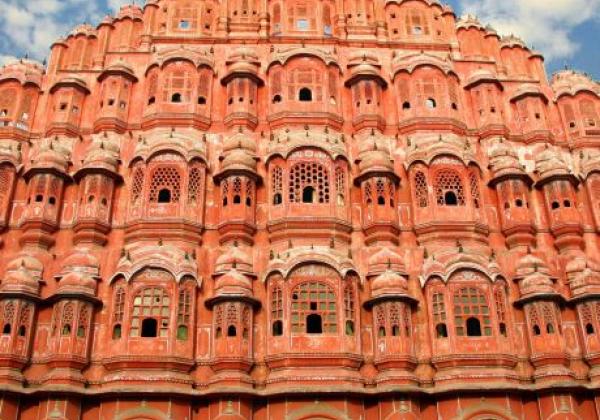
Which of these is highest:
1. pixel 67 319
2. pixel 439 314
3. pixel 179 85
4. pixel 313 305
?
pixel 179 85

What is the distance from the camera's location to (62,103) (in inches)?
949

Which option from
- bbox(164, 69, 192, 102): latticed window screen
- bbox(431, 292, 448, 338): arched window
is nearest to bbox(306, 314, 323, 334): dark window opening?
bbox(431, 292, 448, 338): arched window

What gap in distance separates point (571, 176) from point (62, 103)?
18.2 meters

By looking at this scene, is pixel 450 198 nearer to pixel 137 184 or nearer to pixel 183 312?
pixel 183 312

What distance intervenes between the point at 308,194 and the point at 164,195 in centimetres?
480

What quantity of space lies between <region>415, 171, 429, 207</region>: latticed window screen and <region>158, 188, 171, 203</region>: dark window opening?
8291mm

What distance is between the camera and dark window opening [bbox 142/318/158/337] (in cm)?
1950

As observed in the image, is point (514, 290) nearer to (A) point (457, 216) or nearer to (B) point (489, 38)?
(A) point (457, 216)

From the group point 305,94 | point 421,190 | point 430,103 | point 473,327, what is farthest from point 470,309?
point 305,94

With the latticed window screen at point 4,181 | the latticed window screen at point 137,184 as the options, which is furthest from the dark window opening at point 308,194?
the latticed window screen at point 4,181

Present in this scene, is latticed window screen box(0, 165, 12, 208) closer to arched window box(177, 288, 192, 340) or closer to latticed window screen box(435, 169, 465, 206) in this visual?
arched window box(177, 288, 192, 340)

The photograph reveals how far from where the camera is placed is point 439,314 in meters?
20.0

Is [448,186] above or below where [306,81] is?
below

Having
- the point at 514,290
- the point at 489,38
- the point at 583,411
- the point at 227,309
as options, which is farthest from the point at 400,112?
the point at 583,411
